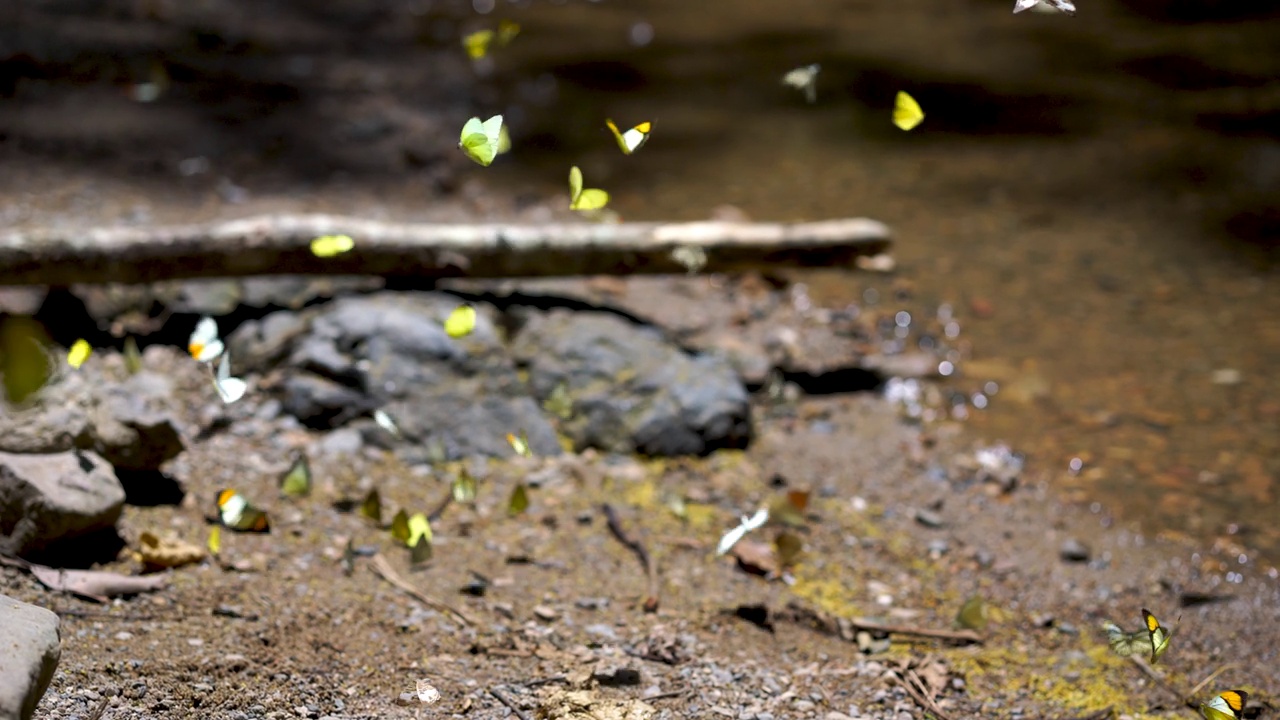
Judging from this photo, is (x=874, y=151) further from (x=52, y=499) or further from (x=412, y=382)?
(x=52, y=499)

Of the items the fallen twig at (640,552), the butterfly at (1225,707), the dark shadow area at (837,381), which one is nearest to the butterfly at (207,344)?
the fallen twig at (640,552)

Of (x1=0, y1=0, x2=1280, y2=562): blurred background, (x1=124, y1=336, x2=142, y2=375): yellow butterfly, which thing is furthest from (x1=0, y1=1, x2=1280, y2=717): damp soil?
(x1=124, y1=336, x2=142, y2=375): yellow butterfly

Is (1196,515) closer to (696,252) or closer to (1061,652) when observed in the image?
(1061,652)

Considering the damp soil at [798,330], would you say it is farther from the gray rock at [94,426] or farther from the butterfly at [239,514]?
the gray rock at [94,426]

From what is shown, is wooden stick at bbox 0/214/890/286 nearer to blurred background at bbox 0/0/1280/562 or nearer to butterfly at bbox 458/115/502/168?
blurred background at bbox 0/0/1280/562

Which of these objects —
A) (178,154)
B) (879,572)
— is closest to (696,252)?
(879,572)

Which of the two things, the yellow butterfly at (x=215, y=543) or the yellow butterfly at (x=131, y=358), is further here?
the yellow butterfly at (x=131, y=358)

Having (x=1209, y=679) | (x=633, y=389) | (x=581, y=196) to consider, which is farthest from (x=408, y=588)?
(x=1209, y=679)
